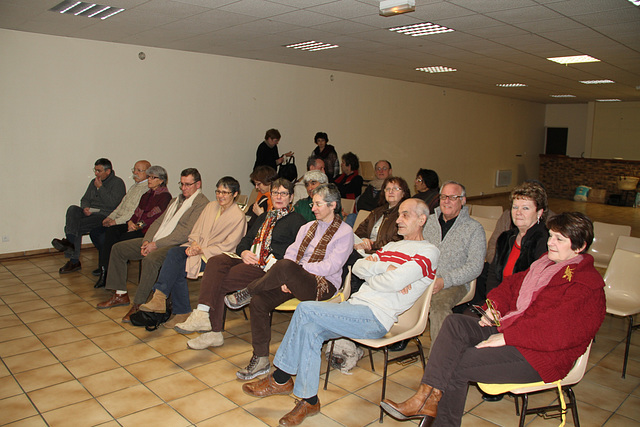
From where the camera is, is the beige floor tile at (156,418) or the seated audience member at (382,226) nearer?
the beige floor tile at (156,418)

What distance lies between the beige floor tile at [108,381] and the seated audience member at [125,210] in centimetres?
231

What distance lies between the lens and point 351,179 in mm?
6770

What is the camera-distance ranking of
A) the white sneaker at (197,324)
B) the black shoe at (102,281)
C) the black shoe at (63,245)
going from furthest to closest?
the black shoe at (63,245) < the black shoe at (102,281) < the white sneaker at (197,324)

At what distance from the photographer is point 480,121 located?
13.7m

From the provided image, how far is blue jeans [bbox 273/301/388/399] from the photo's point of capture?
2.71 metres

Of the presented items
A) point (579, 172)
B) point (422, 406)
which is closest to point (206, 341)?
point (422, 406)

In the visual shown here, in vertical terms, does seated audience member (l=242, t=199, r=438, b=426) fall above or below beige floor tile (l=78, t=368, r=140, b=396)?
above

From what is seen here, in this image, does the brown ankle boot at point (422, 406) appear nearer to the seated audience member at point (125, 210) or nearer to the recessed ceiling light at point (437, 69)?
the seated audience member at point (125, 210)

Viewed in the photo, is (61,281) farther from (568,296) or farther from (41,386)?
(568,296)

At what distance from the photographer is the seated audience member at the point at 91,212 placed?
18.3 ft

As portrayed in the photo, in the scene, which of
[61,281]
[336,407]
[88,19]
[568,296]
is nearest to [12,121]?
[88,19]

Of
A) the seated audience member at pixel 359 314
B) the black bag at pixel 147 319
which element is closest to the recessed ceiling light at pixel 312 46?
the black bag at pixel 147 319

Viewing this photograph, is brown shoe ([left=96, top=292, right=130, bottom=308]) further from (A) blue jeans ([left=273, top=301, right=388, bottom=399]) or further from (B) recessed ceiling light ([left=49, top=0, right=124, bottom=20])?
(B) recessed ceiling light ([left=49, top=0, right=124, bottom=20])

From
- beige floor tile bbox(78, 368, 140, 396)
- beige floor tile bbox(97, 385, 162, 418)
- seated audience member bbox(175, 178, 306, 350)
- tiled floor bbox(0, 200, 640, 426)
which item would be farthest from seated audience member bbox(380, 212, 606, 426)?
beige floor tile bbox(78, 368, 140, 396)
